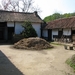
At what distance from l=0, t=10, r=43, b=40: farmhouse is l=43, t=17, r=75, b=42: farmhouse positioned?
7.51 ft

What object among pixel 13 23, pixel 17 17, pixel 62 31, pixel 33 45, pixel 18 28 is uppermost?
pixel 17 17

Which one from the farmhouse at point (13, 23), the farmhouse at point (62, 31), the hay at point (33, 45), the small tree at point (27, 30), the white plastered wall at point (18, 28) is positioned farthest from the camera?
the white plastered wall at point (18, 28)

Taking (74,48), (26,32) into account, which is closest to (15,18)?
(26,32)

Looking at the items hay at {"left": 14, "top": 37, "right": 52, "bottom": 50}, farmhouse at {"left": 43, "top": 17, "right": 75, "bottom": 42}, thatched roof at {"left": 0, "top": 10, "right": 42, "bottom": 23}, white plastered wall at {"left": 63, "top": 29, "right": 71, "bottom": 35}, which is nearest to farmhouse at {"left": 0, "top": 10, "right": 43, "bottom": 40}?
thatched roof at {"left": 0, "top": 10, "right": 42, "bottom": 23}

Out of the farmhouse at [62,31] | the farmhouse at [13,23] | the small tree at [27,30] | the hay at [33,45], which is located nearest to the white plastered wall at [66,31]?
the farmhouse at [62,31]

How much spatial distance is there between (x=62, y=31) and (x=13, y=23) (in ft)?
29.7

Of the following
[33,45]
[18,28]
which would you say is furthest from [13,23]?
[33,45]

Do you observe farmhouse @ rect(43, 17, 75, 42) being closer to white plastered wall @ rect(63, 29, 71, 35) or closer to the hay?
white plastered wall @ rect(63, 29, 71, 35)

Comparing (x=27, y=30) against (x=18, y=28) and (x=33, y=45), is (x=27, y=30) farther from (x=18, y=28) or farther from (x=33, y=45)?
(x=33, y=45)

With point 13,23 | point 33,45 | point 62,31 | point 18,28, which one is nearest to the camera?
point 33,45

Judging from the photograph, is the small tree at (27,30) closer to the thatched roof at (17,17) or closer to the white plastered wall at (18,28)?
the white plastered wall at (18,28)

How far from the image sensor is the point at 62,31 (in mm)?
27516

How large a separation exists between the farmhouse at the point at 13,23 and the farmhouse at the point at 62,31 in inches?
90.1

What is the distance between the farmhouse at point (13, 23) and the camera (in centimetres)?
3016
